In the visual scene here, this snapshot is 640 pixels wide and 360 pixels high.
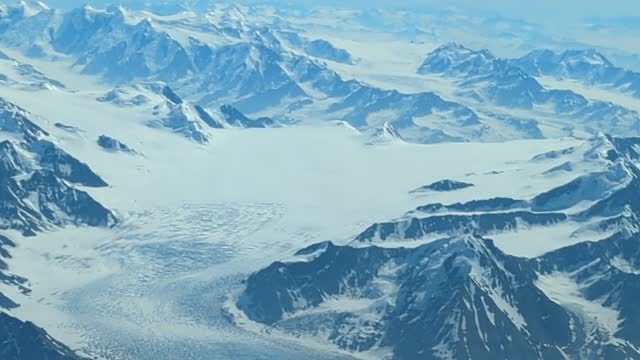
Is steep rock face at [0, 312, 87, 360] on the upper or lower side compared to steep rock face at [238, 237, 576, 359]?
upper

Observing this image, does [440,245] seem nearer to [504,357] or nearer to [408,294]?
[408,294]

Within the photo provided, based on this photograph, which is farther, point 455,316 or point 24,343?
point 455,316

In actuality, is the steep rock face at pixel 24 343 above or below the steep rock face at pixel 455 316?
above

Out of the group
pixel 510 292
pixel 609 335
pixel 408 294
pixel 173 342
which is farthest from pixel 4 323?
pixel 609 335

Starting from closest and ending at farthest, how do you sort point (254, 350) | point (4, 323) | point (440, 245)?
point (4, 323), point (254, 350), point (440, 245)

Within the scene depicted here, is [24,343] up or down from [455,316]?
up

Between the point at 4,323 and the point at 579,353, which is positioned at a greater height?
the point at 4,323

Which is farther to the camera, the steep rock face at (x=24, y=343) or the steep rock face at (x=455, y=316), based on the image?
the steep rock face at (x=455, y=316)

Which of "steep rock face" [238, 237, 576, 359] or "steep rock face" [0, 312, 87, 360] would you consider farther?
"steep rock face" [238, 237, 576, 359]
